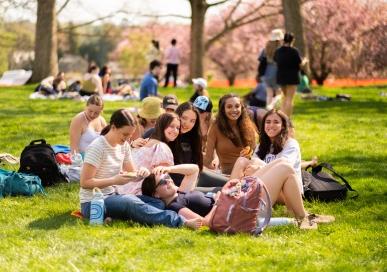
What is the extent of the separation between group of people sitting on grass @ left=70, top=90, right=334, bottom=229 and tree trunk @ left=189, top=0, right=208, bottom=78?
17.4m

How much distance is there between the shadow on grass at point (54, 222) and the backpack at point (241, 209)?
1239 millimetres

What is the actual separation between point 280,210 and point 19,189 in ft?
8.58

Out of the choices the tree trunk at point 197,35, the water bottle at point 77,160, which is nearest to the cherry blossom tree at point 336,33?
the tree trunk at point 197,35

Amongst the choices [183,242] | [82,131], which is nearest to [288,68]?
[82,131]

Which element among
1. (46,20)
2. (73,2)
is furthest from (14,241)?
(73,2)

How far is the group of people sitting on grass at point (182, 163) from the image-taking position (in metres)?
6.16

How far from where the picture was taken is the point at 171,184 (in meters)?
6.29

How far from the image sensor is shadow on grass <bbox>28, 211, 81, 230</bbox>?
6090mm

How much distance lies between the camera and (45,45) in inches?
942

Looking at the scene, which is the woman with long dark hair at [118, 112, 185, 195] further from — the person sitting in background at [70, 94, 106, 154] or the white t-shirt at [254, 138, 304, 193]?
the person sitting in background at [70, 94, 106, 154]

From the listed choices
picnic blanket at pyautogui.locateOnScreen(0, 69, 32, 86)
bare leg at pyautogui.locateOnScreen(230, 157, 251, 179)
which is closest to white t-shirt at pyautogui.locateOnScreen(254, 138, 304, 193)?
bare leg at pyautogui.locateOnScreen(230, 157, 251, 179)

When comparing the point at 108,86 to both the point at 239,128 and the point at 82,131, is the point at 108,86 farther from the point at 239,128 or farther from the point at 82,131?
the point at 239,128

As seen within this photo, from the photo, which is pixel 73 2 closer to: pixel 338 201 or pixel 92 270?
pixel 338 201

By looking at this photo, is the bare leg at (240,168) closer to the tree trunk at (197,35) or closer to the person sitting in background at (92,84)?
the person sitting in background at (92,84)
